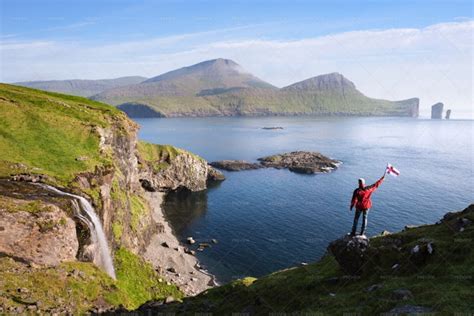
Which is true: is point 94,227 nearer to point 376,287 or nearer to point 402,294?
point 376,287

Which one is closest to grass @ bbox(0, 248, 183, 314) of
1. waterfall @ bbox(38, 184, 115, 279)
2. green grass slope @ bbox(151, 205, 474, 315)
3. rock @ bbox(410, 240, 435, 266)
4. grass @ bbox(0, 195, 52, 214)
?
waterfall @ bbox(38, 184, 115, 279)

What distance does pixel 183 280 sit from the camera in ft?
186

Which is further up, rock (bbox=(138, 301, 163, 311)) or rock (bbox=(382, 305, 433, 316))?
rock (bbox=(382, 305, 433, 316))

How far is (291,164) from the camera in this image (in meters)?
149

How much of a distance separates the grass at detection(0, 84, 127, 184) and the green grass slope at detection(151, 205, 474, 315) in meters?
25.3

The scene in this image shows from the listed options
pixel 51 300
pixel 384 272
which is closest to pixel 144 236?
pixel 51 300

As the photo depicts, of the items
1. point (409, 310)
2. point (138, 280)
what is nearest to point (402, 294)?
point (409, 310)

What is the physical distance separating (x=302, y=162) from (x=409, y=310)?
136 meters

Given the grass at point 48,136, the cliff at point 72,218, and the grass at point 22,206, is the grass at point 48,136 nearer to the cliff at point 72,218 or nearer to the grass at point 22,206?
the cliff at point 72,218

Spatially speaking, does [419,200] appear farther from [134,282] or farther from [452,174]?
[134,282]

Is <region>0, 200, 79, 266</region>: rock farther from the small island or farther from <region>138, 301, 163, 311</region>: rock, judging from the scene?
the small island

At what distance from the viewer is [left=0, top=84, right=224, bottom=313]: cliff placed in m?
27.8

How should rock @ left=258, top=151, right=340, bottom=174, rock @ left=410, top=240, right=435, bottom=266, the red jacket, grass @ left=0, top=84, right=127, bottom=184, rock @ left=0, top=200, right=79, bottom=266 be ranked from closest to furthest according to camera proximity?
rock @ left=410, top=240, right=435, bottom=266 → the red jacket → rock @ left=0, top=200, right=79, bottom=266 → grass @ left=0, top=84, right=127, bottom=184 → rock @ left=258, top=151, right=340, bottom=174

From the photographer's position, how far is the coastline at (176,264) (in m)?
55.7
